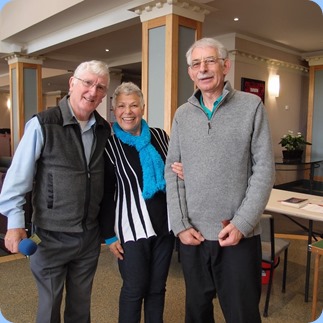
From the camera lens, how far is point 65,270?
1.63 meters

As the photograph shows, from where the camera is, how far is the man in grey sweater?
1374mm

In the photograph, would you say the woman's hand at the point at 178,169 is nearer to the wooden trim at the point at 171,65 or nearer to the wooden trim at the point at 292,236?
the wooden trim at the point at 171,65

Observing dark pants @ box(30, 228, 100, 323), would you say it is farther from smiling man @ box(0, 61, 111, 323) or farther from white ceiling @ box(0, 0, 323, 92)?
white ceiling @ box(0, 0, 323, 92)

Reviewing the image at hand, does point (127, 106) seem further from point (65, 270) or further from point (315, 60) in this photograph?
point (315, 60)

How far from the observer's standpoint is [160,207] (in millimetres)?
1675

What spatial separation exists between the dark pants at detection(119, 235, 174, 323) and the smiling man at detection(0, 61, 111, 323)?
0.69ft

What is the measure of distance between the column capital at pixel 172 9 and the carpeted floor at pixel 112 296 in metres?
2.77

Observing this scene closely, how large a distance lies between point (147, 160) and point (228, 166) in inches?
16.7

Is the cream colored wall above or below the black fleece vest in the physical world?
above

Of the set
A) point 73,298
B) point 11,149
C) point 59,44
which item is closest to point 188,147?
point 73,298

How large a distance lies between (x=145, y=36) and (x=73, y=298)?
11.3 feet

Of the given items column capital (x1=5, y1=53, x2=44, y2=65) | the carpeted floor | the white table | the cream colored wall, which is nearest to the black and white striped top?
the carpeted floor

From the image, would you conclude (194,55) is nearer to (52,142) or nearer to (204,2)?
(52,142)

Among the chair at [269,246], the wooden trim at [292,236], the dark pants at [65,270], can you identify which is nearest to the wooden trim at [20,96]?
the wooden trim at [292,236]
